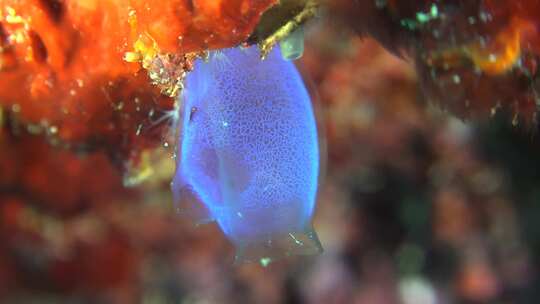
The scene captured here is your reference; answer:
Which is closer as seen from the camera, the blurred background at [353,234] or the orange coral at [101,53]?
the orange coral at [101,53]

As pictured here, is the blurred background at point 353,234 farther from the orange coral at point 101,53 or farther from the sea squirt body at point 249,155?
the sea squirt body at point 249,155

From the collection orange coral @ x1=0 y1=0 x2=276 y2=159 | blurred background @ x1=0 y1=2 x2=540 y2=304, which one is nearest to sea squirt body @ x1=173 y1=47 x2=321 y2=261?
orange coral @ x1=0 y1=0 x2=276 y2=159

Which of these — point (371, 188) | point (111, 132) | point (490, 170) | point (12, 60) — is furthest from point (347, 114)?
point (12, 60)

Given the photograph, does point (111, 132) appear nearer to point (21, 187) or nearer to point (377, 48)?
point (377, 48)

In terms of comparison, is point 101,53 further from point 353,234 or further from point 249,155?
point 353,234

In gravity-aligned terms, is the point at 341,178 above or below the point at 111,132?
below

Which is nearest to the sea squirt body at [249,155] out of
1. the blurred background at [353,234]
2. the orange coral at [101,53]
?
the orange coral at [101,53]

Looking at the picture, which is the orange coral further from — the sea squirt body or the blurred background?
the blurred background
